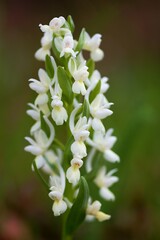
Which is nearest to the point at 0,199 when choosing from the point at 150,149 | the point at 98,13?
the point at 150,149

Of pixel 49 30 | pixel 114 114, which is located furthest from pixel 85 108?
pixel 114 114

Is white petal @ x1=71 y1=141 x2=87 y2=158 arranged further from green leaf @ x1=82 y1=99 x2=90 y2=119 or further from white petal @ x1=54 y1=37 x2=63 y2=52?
white petal @ x1=54 y1=37 x2=63 y2=52

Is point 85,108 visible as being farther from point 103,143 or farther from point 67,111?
point 103,143

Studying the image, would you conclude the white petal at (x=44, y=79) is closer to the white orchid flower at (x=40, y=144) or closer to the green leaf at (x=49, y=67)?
the green leaf at (x=49, y=67)

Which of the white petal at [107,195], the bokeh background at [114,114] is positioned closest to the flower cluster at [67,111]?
the white petal at [107,195]

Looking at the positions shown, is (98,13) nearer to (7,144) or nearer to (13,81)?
(13,81)

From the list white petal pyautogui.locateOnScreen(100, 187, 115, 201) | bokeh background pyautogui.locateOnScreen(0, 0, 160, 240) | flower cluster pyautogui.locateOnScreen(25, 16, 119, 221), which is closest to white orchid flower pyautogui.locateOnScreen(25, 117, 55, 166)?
flower cluster pyautogui.locateOnScreen(25, 16, 119, 221)
